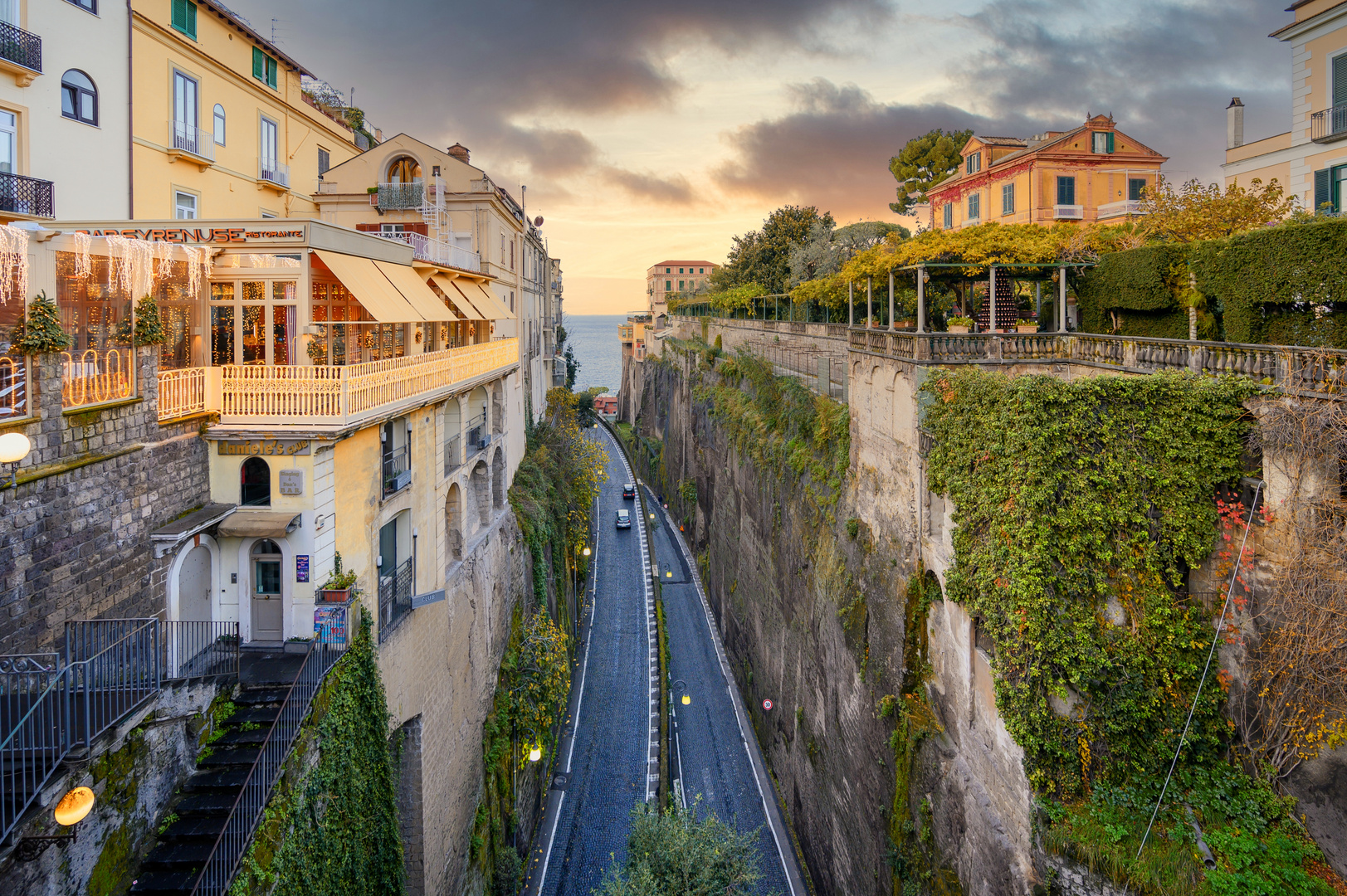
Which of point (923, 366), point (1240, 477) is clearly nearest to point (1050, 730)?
point (1240, 477)

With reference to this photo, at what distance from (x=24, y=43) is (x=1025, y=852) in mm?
Answer: 20837

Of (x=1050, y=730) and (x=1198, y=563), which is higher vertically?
(x=1198, y=563)

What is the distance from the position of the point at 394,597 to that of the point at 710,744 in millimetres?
15285

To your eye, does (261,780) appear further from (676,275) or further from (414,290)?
(676,275)

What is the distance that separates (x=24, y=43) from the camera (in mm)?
13148

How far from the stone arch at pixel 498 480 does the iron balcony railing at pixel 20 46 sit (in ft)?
42.7

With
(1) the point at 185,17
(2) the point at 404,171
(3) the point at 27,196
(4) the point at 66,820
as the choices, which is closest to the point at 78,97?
(3) the point at 27,196

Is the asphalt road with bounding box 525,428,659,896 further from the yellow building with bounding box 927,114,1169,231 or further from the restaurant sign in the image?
the yellow building with bounding box 927,114,1169,231

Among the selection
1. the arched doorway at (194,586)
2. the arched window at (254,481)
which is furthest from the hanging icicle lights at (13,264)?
the arched doorway at (194,586)

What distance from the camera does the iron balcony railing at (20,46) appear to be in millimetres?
12773

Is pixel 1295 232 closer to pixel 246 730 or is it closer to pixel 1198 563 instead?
pixel 1198 563

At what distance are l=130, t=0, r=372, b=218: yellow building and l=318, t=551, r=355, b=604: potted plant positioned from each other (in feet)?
34.9

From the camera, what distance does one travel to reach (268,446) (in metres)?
11.0

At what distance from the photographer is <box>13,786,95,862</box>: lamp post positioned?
22.0ft
